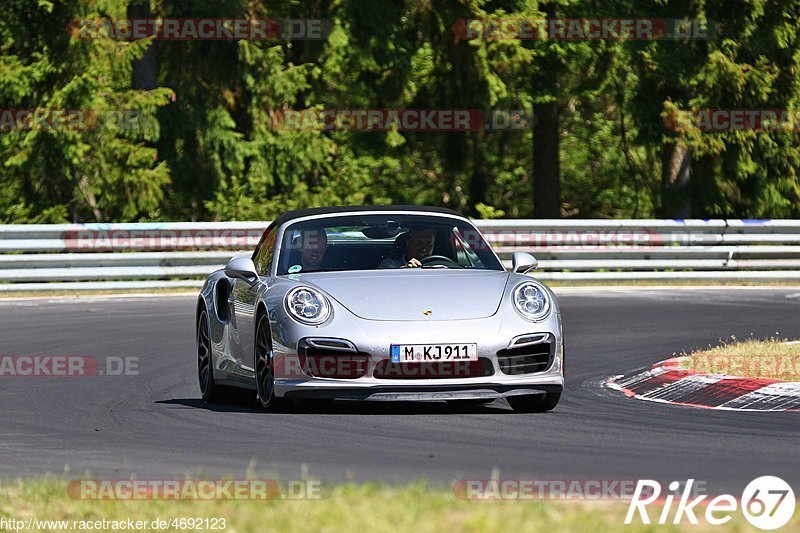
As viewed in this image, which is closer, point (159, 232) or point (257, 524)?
point (257, 524)

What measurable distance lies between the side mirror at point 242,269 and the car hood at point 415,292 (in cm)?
46

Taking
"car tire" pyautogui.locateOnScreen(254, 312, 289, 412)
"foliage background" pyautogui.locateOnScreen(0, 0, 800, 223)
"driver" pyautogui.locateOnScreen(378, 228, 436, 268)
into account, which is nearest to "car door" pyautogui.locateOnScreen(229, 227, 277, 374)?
"car tire" pyautogui.locateOnScreen(254, 312, 289, 412)

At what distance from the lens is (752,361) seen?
1209cm

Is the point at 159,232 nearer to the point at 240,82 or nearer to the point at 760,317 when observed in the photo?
the point at 240,82

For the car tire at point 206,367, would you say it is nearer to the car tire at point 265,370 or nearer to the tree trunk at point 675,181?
the car tire at point 265,370

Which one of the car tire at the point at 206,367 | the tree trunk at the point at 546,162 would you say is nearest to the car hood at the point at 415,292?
the car tire at the point at 206,367

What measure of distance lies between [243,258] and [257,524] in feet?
17.0

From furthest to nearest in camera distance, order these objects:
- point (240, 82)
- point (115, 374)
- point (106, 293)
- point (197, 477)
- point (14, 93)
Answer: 1. point (240, 82)
2. point (14, 93)
3. point (106, 293)
4. point (115, 374)
5. point (197, 477)

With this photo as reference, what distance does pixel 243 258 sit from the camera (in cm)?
1077

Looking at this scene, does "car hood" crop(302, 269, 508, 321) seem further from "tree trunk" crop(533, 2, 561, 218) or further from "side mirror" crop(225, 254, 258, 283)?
"tree trunk" crop(533, 2, 561, 218)

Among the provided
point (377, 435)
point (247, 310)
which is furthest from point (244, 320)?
point (377, 435)

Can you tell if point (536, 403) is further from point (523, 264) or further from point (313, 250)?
point (313, 250)

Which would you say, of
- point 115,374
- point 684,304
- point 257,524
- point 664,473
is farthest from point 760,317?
point 257,524

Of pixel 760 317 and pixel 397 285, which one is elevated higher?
pixel 397 285
